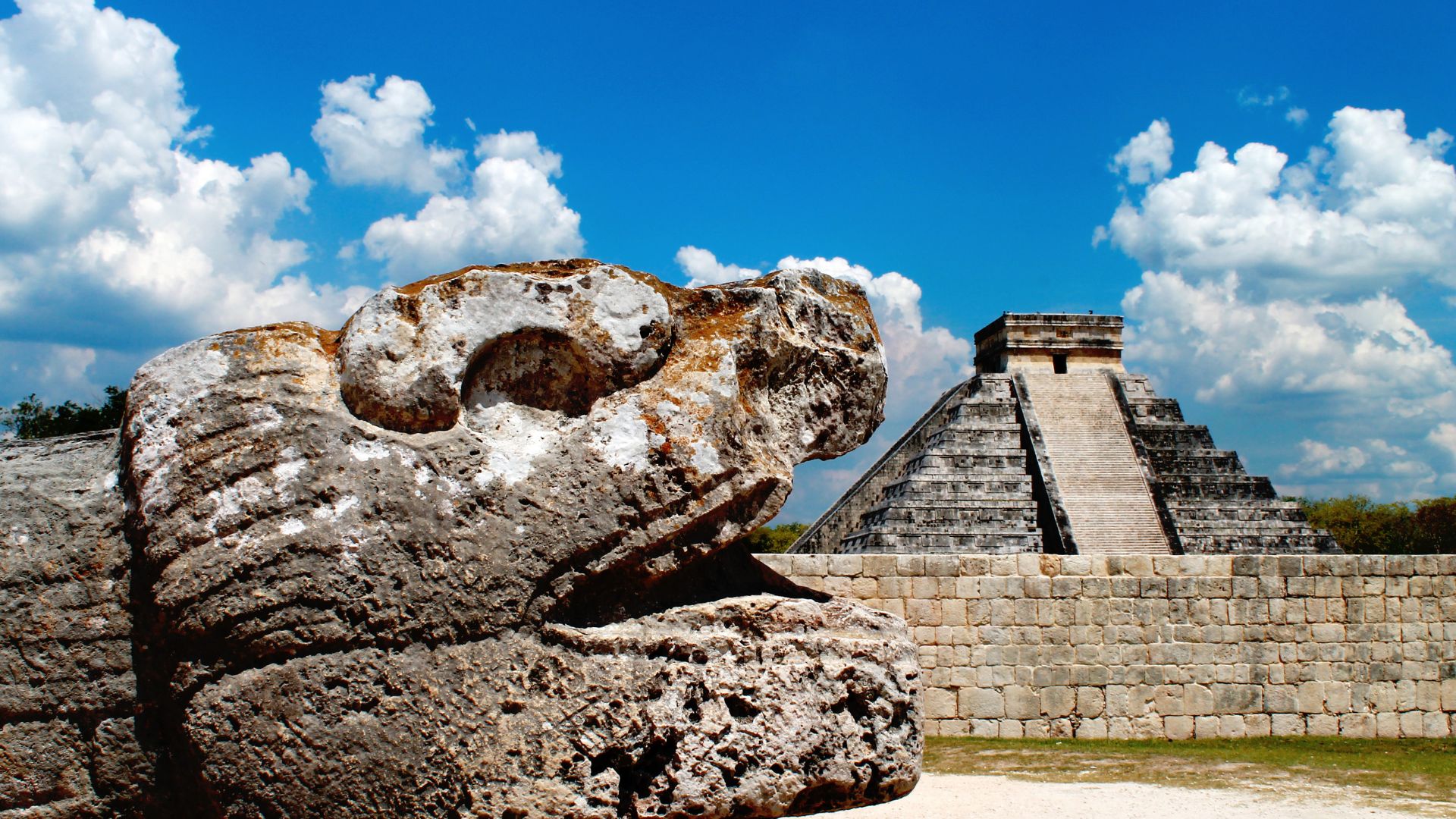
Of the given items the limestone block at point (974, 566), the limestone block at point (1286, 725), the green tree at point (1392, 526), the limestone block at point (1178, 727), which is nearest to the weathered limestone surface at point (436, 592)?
the limestone block at point (974, 566)

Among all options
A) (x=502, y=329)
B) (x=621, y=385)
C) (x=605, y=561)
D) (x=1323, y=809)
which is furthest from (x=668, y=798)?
(x=1323, y=809)

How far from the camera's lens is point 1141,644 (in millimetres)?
9750

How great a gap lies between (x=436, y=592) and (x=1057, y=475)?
65.2ft

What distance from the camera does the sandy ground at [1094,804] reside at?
4.46m

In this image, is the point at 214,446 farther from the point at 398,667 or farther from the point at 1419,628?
the point at 1419,628

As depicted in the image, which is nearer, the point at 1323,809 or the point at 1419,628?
the point at 1323,809

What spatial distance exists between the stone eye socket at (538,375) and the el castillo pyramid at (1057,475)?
515 inches

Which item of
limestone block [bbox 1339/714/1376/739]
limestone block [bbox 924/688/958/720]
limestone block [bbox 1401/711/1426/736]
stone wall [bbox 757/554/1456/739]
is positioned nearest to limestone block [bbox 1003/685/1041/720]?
stone wall [bbox 757/554/1456/739]

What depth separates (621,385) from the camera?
437 cm

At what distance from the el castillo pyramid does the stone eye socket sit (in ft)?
42.9

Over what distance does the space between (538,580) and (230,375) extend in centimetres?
138

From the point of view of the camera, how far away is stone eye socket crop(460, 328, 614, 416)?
169 inches

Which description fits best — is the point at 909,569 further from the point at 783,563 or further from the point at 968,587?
the point at 783,563

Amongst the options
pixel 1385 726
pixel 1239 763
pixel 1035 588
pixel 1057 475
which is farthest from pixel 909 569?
pixel 1057 475
